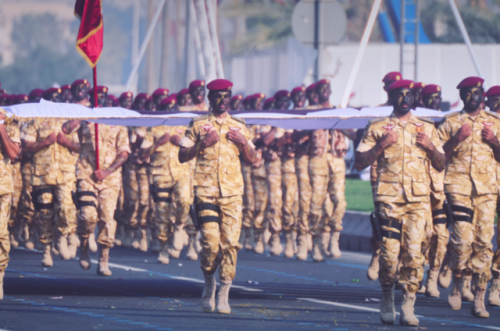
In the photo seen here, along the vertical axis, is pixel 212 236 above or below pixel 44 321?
above

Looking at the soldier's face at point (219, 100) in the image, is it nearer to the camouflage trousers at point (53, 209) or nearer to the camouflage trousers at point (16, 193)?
the camouflage trousers at point (53, 209)

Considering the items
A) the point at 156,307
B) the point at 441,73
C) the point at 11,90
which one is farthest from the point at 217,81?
the point at 11,90

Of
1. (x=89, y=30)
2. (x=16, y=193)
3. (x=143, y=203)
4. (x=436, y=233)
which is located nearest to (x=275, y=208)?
(x=143, y=203)

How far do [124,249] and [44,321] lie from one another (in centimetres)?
633

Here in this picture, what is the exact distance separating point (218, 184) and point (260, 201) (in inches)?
210

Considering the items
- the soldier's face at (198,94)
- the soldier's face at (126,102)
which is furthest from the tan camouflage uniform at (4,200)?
the soldier's face at (126,102)

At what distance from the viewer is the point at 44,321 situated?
347 inches

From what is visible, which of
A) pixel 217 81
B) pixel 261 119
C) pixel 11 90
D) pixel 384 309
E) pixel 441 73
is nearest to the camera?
pixel 384 309

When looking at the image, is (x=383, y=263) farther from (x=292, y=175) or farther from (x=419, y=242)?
(x=292, y=175)

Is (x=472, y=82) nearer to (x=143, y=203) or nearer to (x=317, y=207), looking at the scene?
(x=317, y=207)

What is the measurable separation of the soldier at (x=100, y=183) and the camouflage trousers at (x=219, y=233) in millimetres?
2643

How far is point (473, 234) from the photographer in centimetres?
947

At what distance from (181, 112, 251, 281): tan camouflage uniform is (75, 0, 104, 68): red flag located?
2.81 meters

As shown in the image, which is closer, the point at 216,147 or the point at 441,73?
the point at 216,147
